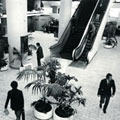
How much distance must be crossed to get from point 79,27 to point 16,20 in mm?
6256

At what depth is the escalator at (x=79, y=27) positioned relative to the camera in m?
12.8

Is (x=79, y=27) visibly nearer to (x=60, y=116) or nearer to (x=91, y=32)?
(x=91, y=32)

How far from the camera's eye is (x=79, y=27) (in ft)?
46.0

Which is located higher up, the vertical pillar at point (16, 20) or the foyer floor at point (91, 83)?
the vertical pillar at point (16, 20)

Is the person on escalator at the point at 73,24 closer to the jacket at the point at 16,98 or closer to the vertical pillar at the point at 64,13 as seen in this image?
the vertical pillar at the point at 64,13

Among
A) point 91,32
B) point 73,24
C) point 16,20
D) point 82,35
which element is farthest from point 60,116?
point 73,24

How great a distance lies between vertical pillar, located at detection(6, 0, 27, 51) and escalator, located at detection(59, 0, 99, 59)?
152 inches

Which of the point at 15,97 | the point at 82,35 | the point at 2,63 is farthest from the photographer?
the point at 82,35

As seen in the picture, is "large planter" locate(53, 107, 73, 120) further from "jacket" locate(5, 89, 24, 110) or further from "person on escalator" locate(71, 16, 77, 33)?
"person on escalator" locate(71, 16, 77, 33)

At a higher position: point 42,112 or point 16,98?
point 16,98

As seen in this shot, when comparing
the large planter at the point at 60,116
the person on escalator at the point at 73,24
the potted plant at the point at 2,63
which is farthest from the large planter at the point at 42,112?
the person on escalator at the point at 73,24

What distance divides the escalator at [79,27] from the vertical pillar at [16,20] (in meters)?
3.86

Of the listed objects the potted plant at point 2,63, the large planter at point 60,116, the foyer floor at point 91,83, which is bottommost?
the foyer floor at point 91,83

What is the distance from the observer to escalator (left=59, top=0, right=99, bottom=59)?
41.9 ft
